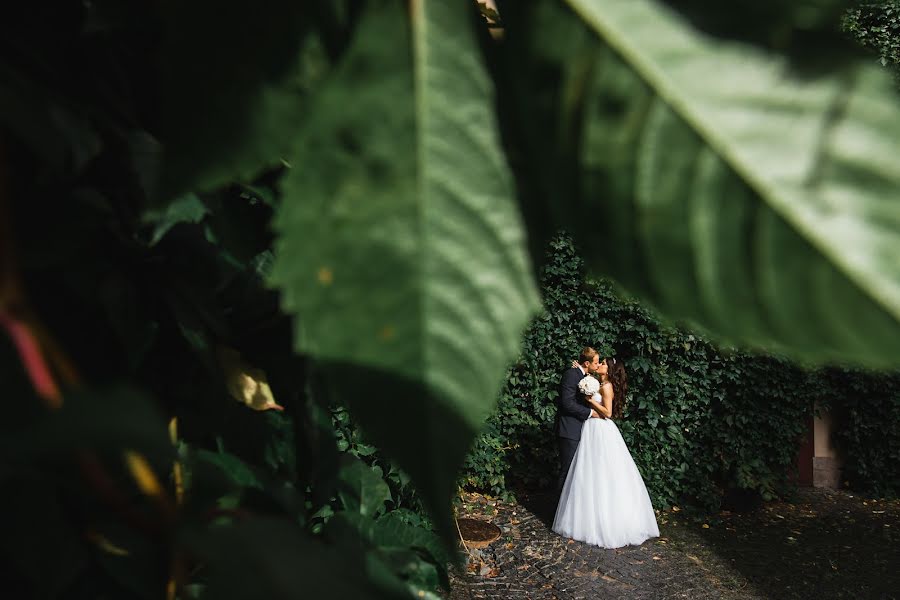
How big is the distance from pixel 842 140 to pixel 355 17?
0.79ft

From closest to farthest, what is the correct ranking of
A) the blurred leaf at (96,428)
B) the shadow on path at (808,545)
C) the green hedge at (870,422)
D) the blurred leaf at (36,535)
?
the blurred leaf at (96,428)
the blurred leaf at (36,535)
the shadow on path at (808,545)
the green hedge at (870,422)

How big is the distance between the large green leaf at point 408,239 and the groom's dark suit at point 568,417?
7953 mm

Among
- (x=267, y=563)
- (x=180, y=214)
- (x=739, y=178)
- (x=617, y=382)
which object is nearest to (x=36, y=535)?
(x=267, y=563)

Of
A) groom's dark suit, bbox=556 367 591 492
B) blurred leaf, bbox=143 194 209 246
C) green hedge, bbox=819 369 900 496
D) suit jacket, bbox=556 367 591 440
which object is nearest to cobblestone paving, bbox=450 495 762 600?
groom's dark suit, bbox=556 367 591 492

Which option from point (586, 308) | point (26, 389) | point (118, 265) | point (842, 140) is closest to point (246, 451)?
point (118, 265)

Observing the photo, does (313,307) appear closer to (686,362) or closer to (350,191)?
(350,191)

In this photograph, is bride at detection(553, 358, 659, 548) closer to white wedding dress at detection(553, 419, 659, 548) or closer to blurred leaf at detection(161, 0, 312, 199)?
white wedding dress at detection(553, 419, 659, 548)

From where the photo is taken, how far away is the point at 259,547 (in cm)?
28

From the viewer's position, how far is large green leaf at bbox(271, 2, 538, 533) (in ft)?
0.96

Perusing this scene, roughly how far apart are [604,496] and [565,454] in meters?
0.83

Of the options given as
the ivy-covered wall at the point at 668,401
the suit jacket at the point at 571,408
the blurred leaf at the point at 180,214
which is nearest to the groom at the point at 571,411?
the suit jacket at the point at 571,408

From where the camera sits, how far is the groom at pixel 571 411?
8133 mm

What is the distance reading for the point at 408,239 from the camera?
0.31 meters

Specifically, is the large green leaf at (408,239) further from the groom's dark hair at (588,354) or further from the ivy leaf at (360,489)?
the groom's dark hair at (588,354)
